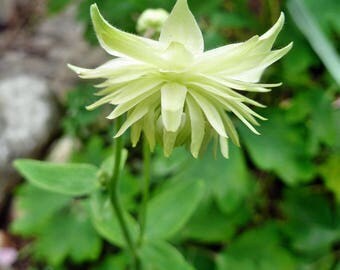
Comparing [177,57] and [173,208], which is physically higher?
[177,57]

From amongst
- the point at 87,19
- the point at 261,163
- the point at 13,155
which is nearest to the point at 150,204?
the point at 261,163

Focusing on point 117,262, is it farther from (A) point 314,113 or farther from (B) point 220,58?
(B) point 220,58

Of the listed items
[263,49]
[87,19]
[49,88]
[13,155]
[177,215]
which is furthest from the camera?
[49,88]

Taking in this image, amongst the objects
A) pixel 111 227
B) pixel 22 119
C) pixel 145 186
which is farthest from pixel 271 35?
pixel 22 119

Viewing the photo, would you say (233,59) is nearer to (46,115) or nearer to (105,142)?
(105,142)

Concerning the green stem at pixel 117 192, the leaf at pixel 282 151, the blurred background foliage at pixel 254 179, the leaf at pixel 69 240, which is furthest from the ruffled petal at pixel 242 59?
the leaf at pixel 69 240

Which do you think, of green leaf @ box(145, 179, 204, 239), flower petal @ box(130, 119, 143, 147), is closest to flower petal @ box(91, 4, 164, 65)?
flower petal @ box(130, 119, 143, 147)

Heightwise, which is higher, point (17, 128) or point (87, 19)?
point (87, 19)
